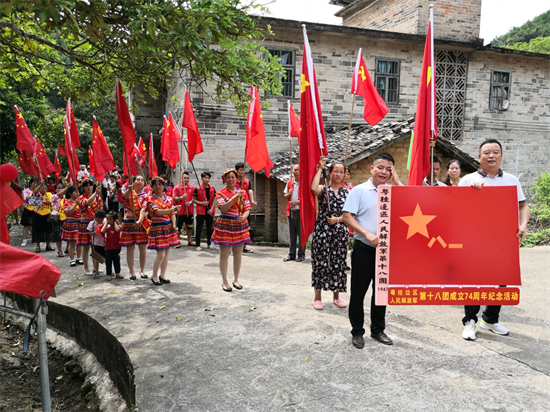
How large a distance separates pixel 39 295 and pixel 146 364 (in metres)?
1.67

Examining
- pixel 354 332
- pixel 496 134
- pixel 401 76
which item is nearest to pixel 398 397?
pixel 354 332

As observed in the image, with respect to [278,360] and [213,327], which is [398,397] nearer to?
[278,360]

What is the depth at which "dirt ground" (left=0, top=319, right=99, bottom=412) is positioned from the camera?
14.4 feet

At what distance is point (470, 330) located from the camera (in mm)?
4219

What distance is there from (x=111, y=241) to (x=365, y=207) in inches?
179

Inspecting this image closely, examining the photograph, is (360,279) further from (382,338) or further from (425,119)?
(425,119)

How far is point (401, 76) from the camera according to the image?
15008 millimetres

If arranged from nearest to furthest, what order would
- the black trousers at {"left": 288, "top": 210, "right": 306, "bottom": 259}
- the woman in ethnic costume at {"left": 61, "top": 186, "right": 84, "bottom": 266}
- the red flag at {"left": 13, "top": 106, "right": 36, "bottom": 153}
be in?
the woman in ethnic costume at {"left": 61, "top": 186, "right": 84, "bottom": 266}, the red flag at {"left": 13, "top": 106, "right": 36, "bottom": 153}, the black trousers at {"left": 288, "top": 210, "right": 306, "bottom": 259}

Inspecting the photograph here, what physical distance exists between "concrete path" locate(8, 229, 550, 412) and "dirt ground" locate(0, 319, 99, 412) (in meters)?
0.69

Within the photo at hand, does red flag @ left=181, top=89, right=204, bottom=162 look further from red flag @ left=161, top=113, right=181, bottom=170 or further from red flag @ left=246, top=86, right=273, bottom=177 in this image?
red flag @ left=161, top=113, right=181, bottom=170

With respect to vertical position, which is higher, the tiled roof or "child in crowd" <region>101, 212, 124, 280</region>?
the tiled roof

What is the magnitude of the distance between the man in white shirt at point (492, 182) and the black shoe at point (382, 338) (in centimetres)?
81

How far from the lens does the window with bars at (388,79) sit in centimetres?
1482

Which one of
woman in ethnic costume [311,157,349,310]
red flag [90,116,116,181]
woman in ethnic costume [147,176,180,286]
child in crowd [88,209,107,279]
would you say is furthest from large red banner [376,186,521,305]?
red flag [90,116,116,181]
